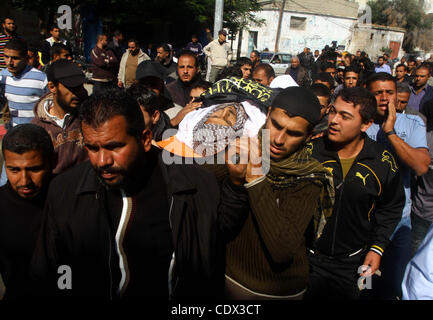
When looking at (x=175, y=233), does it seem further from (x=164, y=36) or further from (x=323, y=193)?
(x=164, y=36)

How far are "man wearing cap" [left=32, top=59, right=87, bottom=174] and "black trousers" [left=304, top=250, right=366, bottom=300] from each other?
1.95m

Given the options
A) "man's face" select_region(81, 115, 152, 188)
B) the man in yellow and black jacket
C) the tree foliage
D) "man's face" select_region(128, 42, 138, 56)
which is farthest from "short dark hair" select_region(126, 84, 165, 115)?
the tree foliage

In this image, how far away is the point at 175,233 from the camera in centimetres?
171

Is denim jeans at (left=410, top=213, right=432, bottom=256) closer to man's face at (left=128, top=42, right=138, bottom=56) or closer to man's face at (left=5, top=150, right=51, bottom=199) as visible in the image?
man's face at (left=5, top=150, right=51, bottom=199)

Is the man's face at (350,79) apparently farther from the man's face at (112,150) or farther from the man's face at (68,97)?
the man's face at (112,150)

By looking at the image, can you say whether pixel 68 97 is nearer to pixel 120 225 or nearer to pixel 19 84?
pixel 120 225

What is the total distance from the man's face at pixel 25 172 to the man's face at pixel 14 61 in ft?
8.73

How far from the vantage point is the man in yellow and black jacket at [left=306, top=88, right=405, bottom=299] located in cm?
248

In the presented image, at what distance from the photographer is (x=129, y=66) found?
7.60 metres

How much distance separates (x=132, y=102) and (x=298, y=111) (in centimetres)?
89

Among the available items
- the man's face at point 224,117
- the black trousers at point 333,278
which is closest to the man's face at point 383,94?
the black trousers at point 333,278

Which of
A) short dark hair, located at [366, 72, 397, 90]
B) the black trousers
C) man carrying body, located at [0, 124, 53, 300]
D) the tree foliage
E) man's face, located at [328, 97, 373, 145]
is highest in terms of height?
the tree foliage

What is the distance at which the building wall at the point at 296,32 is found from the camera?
38156 millimetres

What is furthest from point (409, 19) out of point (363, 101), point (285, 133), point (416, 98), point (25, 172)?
point (25, 172)
